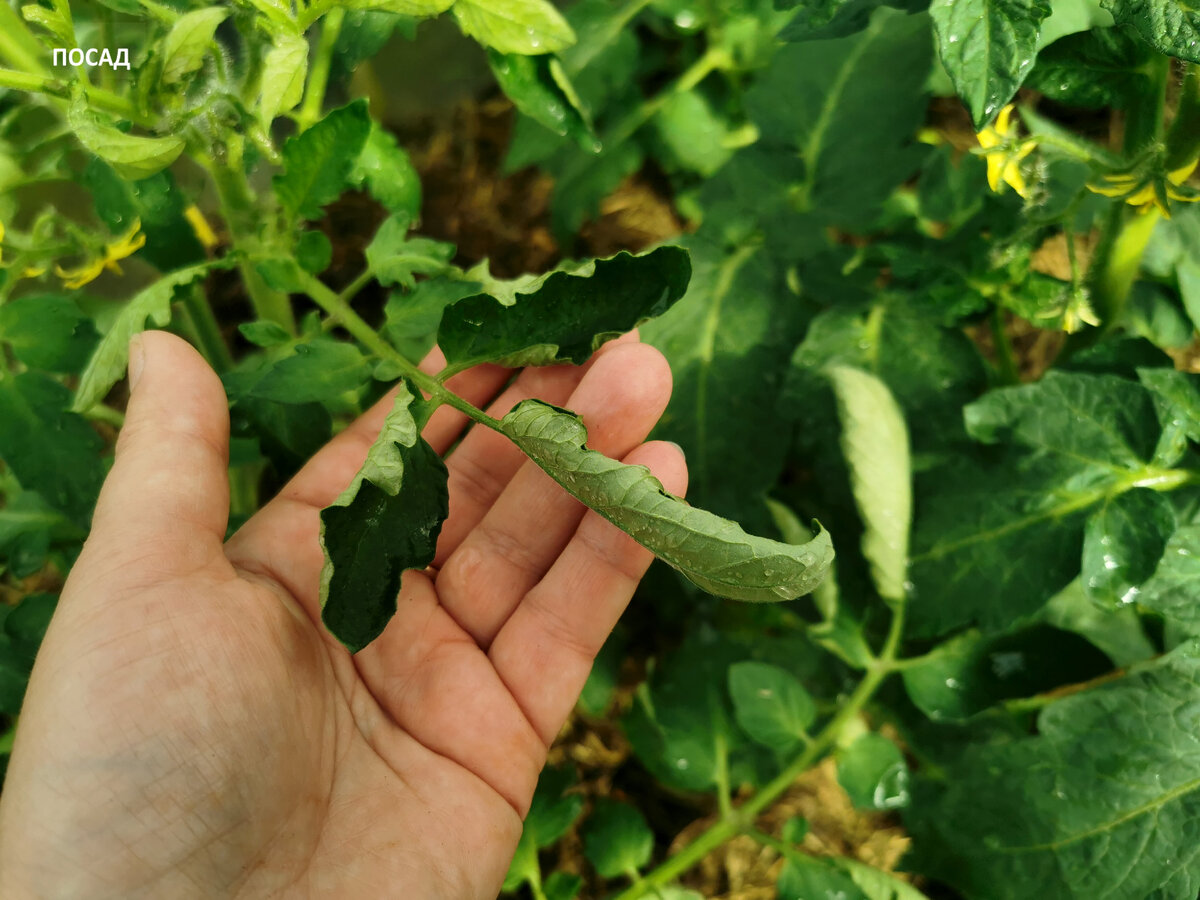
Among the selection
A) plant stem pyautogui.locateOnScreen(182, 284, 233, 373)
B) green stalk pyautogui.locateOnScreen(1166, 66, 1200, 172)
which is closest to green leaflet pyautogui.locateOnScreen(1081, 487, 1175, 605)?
green stalk pyautogui.locateOnScreen(1166, 66, 1200, 172)

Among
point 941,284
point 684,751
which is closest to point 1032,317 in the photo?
point 941,284

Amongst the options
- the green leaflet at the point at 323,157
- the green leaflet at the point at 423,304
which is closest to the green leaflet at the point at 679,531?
the green leaflet at the point at 423,304

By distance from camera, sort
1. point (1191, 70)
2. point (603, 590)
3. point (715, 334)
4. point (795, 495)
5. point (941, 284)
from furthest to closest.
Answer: point (795, 495) < point (715, 334) < point (941, 284) < point (603, 590) < point (1191, 70)

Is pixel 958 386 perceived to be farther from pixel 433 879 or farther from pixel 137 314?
pixel 137 314

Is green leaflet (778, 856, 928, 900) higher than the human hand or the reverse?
the reverse

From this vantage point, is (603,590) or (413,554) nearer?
(413,554)

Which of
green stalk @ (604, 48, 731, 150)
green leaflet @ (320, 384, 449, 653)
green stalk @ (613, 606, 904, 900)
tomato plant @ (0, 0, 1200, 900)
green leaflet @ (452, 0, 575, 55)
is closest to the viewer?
green leaflet @ (320, 384, 449, 653)

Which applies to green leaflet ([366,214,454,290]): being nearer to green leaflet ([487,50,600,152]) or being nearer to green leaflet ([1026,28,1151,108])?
green leaflet ([487,50,600,152])

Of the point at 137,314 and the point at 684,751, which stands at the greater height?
the point at 137,314
